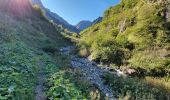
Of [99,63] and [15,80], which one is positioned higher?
[99,63]

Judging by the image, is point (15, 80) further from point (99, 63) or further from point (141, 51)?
point (141, 51)

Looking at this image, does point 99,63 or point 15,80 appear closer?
point 15,80

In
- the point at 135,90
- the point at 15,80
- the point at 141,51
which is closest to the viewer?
the point at 15,80

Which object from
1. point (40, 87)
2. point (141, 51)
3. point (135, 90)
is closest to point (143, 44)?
point (141, 51)

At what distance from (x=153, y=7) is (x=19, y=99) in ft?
101

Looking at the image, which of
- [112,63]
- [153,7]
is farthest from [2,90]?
[153,7]

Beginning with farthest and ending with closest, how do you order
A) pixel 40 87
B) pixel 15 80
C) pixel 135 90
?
pixel 135 90 → pixel 40 87 → pixel 15 80

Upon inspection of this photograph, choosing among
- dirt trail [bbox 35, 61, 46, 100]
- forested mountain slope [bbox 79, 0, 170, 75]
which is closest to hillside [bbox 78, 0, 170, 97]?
forested mountain slope [bbox 79, 0, 170, 75]

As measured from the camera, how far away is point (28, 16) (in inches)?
2143

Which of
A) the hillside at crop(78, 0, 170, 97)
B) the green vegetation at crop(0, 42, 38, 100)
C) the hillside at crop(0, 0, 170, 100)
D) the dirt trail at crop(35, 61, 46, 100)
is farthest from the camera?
the hillside at crop(78, 0, 170, 97)

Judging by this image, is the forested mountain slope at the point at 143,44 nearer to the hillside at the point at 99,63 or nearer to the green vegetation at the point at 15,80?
the hillside at the point at 99,63

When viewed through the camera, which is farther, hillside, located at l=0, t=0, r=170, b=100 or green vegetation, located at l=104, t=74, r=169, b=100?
green vegetation, located at l=104, t=74, r=169, b=100

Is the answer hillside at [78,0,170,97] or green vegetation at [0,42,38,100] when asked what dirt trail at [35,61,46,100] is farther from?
hillside at [78,0,170,97]

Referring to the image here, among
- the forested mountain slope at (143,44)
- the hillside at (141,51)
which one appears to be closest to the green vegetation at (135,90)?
the hillside at (141,51)
